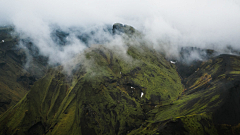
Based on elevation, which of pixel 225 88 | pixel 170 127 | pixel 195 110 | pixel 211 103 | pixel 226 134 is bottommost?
pixel 170 127

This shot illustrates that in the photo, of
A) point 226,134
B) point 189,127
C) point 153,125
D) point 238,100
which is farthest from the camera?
point 153,125

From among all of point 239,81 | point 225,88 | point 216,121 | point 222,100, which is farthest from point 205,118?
point 239,81

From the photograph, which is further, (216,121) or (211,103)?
(211,103)

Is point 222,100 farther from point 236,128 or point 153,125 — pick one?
point 153,125

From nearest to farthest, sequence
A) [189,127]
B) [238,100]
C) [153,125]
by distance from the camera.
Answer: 1. [189,127]
2. [238,100]
3. [153,125]

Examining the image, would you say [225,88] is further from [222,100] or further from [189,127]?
[189,127]

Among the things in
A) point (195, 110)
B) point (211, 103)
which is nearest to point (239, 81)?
point (211, 103)

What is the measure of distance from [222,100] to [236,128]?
125ft

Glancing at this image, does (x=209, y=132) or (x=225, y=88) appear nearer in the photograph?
(x=209, y=132)

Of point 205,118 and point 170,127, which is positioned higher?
point 205,118

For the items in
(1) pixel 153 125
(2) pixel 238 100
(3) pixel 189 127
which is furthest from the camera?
(1) pixel 153 125

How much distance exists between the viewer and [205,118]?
16200 cm

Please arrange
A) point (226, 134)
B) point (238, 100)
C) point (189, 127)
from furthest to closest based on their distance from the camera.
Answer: point (238, 100), point (189, 127), point (226, 134)

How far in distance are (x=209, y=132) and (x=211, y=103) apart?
139 feet
